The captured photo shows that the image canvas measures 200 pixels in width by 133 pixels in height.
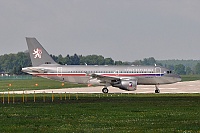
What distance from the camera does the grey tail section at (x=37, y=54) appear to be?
83500mm

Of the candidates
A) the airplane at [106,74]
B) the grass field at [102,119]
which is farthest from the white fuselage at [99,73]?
the grass field at [102,119]

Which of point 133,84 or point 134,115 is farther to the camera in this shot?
point 133,84

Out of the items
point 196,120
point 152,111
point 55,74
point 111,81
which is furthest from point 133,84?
point 196,120

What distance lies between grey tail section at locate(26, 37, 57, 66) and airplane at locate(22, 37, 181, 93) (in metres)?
0.27

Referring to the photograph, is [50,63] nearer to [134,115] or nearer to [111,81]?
[111,81]

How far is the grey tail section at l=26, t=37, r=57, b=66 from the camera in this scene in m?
83.5

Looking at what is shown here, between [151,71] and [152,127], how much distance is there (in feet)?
165

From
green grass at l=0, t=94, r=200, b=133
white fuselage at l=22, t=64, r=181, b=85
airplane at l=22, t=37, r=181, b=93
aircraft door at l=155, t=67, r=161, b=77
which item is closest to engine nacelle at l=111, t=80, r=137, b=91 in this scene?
airplane at l=22, t=37, r=181, b=93

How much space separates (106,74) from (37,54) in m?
9.73

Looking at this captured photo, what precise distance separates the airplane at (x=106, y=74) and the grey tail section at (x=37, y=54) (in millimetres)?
268

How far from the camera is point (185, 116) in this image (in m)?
37.9

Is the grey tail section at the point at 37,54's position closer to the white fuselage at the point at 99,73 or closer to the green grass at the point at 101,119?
the white fuselage at the point at 99,73

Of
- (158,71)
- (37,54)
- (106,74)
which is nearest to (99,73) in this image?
(106,74)

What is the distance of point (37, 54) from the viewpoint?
84000 mm
